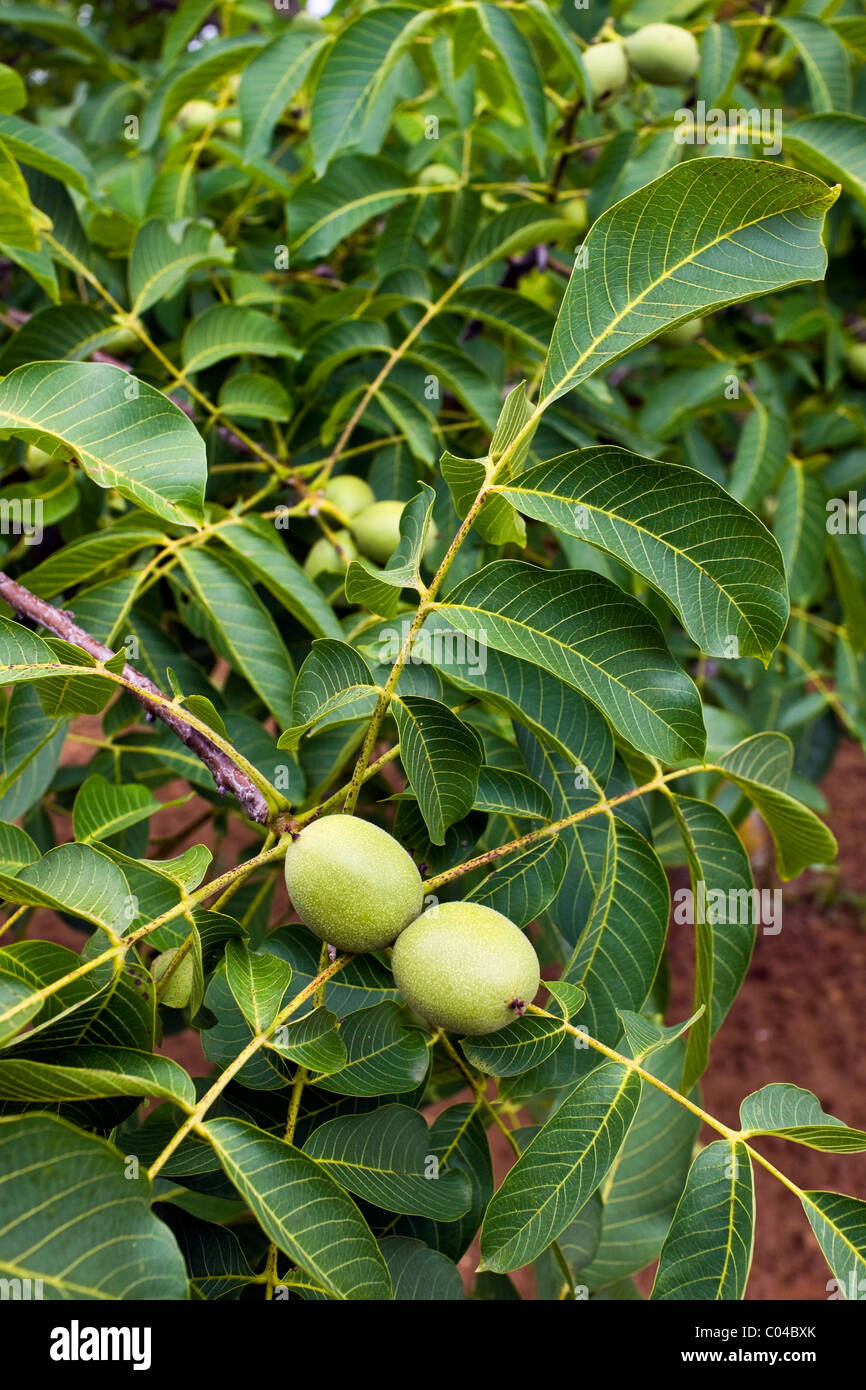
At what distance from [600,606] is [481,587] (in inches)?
3.7

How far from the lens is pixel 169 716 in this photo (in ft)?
2.56

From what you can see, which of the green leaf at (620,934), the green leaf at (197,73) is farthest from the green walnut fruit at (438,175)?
the green leaf at (620,934)

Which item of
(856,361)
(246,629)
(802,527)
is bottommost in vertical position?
(246,629)

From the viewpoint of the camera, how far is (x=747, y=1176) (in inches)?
27.6

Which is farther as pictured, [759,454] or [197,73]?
[759,454]

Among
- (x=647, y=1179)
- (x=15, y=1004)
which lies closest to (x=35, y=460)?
(x=15, y=1004)

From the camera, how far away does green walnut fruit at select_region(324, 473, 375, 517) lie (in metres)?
1.22

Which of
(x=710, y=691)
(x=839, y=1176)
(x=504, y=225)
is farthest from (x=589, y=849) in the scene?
(x=839, y=1176)

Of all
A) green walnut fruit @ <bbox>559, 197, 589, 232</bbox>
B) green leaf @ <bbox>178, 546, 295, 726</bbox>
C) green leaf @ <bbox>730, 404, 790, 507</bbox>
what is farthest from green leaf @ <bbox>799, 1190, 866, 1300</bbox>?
green walnut fruit @ <bbox>559, 197, 589, 232</bbox>

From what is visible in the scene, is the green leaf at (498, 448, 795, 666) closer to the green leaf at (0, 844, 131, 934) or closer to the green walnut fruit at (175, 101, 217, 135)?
the green leaf at (0, 844, 131, 934)

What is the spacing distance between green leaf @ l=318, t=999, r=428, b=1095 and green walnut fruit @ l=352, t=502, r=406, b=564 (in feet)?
1.85

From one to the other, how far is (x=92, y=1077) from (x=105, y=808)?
388mm

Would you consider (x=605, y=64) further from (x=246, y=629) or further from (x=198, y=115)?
(x=246, y=629)
